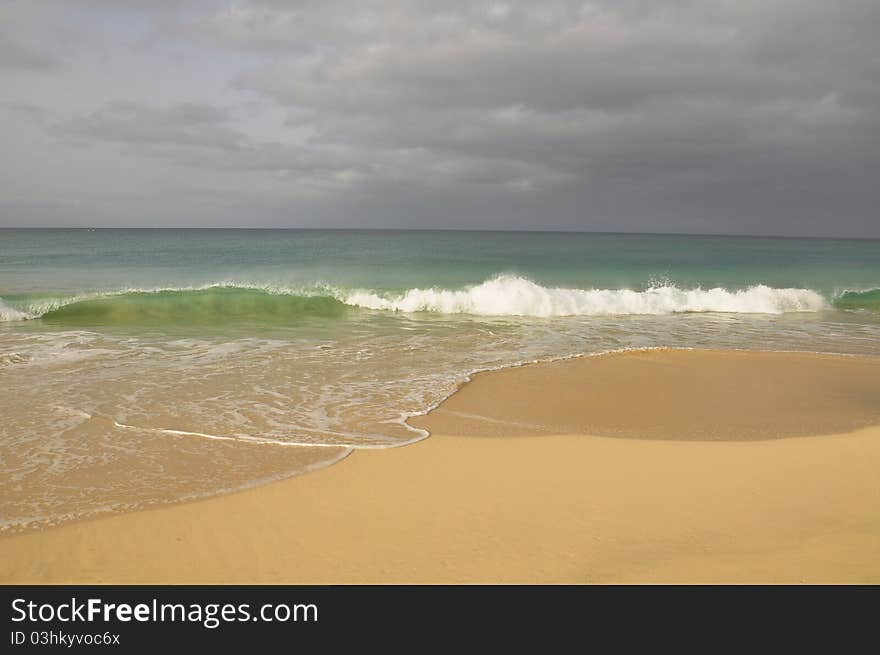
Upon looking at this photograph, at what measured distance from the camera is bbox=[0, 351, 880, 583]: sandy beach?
3590 millimetres

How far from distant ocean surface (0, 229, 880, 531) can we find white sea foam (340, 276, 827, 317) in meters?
0.08

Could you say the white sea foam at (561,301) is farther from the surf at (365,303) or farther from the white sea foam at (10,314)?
the white sea foam at (10,314)

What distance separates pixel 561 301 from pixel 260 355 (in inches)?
476

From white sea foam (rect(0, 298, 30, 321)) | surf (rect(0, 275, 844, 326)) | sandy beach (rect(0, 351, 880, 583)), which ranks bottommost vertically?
sandy beach (rect(0, 351, 880, 583))

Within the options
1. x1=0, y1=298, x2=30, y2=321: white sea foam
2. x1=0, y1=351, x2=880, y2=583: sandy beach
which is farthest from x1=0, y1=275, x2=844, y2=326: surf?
x1=0, y1=351, x2=880, y2=583: sandy beach

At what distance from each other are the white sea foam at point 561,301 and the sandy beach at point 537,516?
1284 cm

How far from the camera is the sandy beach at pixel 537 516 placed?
11.8ft

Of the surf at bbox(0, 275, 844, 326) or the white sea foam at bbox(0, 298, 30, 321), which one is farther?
the surf at bbox(0, 275, 844, 326)

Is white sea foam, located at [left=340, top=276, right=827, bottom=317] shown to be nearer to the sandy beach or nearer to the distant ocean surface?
the distant ocean surface

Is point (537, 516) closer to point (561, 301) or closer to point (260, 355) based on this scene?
point (260, 355)

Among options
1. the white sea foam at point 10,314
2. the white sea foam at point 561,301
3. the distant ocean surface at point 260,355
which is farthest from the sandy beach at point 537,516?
the white sea foam at point 10,314

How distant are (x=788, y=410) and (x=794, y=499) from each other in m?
3.70

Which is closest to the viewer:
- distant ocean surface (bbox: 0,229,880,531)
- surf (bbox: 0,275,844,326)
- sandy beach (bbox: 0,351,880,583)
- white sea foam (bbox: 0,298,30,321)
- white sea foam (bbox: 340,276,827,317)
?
sandy beach (bbox: 0,351,880,583)
